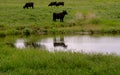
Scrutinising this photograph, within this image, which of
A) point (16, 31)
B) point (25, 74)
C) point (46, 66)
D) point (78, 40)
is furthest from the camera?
point (16, 31)

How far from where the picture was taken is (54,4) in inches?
2079

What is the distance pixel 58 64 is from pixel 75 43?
1221 centimetres

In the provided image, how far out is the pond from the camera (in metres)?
25.6

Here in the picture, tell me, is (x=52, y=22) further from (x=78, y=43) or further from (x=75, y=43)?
(x=78, y=43)

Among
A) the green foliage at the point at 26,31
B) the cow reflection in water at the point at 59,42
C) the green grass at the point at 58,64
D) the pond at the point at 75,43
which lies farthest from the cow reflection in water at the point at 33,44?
the green grass at the point at 58,64

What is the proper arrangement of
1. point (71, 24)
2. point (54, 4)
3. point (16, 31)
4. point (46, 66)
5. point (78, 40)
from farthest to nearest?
point (54, 4)
point (71, 24)
point (16, 31)
point (78, 40)
point (46, 66)

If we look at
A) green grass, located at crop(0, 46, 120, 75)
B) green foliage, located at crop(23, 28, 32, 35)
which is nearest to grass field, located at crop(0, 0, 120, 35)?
green foliage, located at crop(23, 28, 32, 35)

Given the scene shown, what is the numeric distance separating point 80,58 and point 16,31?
696 inches

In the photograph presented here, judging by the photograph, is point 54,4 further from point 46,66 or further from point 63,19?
point 46,66

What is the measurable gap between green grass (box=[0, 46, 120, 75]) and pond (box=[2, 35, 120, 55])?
282 inches

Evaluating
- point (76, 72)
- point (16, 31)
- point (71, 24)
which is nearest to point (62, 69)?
point (76, 72)

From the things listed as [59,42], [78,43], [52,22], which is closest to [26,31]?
[52,22]

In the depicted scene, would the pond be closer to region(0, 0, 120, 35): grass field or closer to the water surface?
the water surface

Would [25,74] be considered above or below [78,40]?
above
